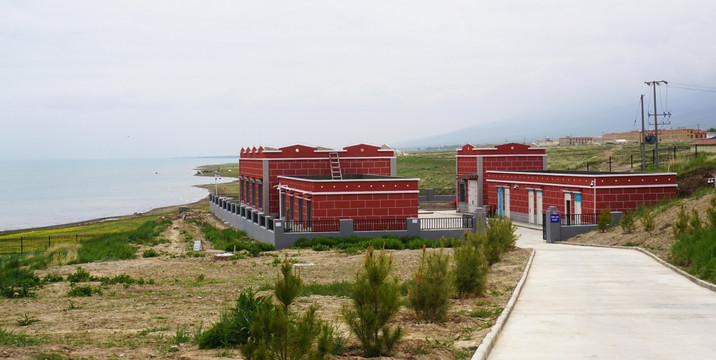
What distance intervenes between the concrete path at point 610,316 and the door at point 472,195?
29.3 m

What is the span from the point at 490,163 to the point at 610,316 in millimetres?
37585

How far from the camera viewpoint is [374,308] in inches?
395

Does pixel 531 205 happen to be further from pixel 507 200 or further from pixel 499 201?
pixel 499 201

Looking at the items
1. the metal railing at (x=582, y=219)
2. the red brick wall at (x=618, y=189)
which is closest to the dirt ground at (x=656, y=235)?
the metal railing at (x=582, y=219)

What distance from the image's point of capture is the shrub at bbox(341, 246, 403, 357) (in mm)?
9828

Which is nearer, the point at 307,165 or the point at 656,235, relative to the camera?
the point at 656,235

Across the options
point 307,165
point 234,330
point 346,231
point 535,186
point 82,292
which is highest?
point 307,165

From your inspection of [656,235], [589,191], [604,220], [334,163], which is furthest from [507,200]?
[656,235]

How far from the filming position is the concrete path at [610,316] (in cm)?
999

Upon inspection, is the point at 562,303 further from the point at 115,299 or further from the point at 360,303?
the point at 115,299

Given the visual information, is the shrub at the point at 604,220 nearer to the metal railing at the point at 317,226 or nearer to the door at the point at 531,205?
the door at the point at 531,205

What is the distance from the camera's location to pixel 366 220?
33.4 metres

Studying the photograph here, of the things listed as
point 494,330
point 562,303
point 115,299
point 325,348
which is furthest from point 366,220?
point 325,348

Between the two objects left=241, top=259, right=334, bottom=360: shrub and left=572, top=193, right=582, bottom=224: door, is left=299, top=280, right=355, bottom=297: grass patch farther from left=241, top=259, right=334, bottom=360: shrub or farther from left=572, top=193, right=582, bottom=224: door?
left=572, top=193, right=582, bottom=224: door
